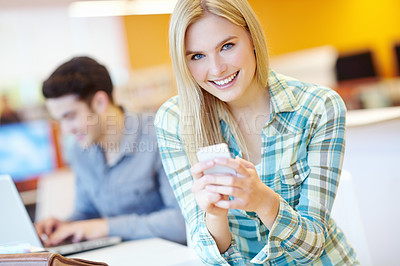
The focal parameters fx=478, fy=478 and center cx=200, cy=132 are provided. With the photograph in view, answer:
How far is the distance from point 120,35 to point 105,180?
575 cm

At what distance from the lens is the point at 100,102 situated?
6.78 ft

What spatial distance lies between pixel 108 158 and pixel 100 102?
244 millimetres

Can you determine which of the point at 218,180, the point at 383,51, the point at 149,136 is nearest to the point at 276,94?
the point at 218,180

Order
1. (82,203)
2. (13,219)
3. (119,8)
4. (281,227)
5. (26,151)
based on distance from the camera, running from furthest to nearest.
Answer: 1. (119,8)
2. (26,151)
3. (82,203)
4. (13,219)
5. (281,227)

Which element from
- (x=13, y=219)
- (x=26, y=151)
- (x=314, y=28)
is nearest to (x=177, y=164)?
(x=13, y=219)

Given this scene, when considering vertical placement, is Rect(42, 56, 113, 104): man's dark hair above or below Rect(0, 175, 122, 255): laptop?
above

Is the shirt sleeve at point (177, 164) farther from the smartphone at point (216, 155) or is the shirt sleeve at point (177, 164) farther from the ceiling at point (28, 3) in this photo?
the ceiling at point (28, 3)

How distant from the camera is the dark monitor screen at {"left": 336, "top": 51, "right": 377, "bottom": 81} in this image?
6305mm

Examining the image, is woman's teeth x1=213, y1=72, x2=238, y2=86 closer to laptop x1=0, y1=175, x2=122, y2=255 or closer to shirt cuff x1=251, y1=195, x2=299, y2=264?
shirt cuff x1=251, y1=195, x2=299, y2=264

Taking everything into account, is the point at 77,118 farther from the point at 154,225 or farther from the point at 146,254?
the point at 146,254

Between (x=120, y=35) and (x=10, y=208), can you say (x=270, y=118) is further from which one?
(x=120, y=35)

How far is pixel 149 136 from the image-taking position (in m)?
2.01

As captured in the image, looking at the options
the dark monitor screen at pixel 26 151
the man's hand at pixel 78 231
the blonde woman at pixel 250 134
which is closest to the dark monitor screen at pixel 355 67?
the dark monitor screen at pixel 26 151

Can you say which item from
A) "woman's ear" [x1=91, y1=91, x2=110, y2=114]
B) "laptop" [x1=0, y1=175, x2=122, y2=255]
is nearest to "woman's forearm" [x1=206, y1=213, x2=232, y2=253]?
"laptop" [x1=0, y1=175, x2=122, y2=255]
